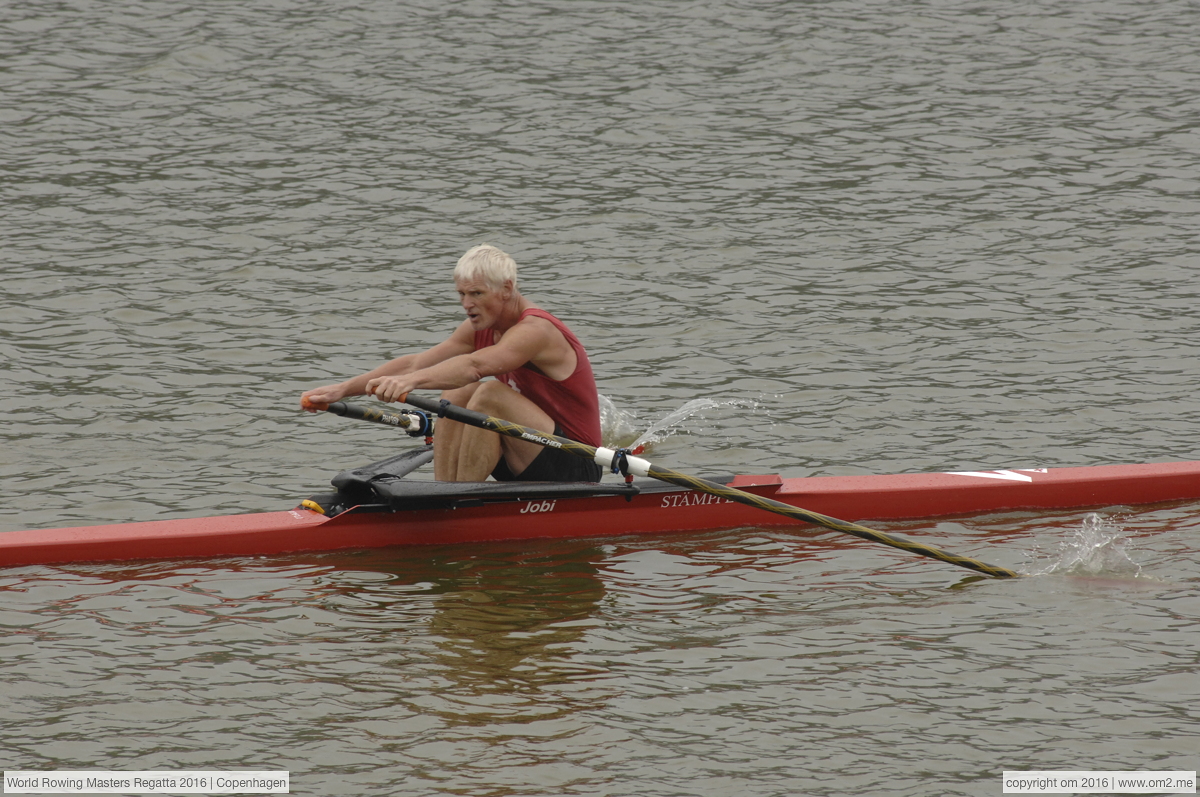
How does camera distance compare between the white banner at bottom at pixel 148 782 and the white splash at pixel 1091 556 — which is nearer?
the white banner at bottom at pixel 148 782

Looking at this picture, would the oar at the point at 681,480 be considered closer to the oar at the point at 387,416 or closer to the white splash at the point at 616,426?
the oar at the point at 387,416

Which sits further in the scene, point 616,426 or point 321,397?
point 616,426

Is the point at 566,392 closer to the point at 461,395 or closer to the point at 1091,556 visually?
the point at 461,395

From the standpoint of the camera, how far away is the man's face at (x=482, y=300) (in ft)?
22.6

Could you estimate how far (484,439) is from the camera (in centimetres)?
723

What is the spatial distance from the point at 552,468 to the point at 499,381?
23.5 inches

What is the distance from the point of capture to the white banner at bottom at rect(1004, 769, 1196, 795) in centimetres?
528

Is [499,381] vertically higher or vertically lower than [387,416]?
higher

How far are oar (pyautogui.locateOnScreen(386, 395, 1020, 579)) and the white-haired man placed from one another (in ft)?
0.52

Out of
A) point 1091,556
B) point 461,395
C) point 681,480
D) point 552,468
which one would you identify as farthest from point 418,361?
point 1091,556

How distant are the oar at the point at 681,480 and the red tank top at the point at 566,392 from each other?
7.6 inches

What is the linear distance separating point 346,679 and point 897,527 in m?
3.32

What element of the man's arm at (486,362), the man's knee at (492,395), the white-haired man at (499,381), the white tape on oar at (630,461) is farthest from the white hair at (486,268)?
the white tape on oar at (630,461)

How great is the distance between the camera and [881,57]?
731 inches
